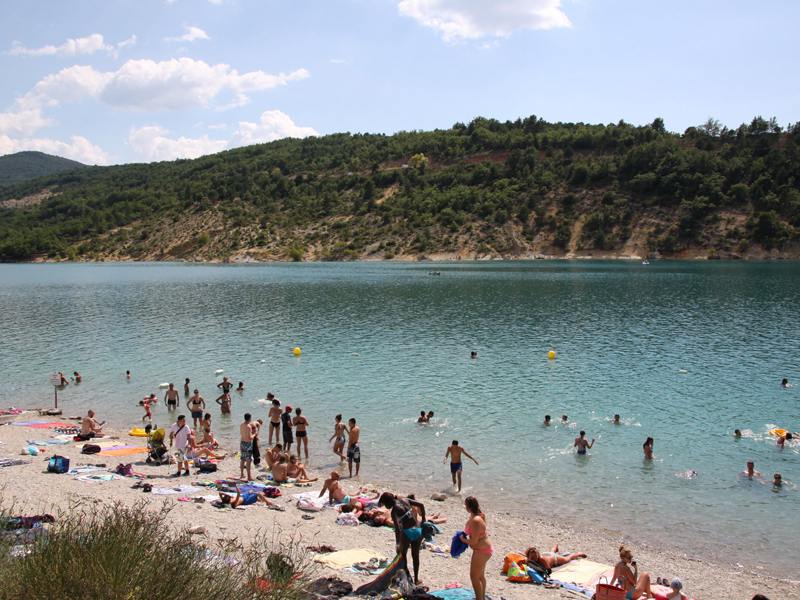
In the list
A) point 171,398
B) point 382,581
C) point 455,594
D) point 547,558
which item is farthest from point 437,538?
point 171,398

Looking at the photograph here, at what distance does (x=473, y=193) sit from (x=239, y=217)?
56.1 metres

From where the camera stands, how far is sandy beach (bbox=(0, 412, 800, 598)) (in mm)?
12438

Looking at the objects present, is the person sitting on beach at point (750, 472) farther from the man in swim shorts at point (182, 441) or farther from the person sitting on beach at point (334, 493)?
the man in swim shorts at point (182, 441)

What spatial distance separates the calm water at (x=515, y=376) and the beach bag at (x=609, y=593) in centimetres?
454

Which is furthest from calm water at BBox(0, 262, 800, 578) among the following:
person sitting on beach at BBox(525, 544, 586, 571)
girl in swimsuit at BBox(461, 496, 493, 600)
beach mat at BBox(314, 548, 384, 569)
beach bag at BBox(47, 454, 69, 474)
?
beach bag at BBox(47, 454, 69, 474)

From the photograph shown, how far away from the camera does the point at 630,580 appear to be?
11.8 metres

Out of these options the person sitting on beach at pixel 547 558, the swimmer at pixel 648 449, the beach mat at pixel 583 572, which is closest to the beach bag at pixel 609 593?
the beach mat at pixel 583 572

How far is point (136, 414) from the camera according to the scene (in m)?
27.7

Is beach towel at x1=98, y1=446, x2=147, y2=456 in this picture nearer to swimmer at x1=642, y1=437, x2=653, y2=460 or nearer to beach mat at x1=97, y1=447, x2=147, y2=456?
beach mat at x1=97, y1=447, x2=147, y2=456

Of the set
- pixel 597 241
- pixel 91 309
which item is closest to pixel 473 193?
pixel 597 241

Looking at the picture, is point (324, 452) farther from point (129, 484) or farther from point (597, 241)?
point (597, 241)

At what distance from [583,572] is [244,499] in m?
8.28

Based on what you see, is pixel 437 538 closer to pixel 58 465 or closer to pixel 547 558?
pixel 547 558

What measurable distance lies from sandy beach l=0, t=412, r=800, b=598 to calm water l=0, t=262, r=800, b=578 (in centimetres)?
86
